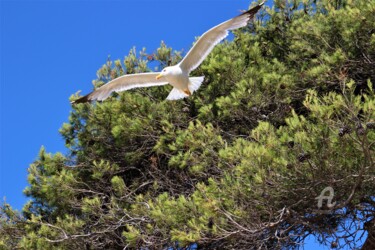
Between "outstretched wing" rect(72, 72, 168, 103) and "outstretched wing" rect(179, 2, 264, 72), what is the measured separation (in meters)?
0.48

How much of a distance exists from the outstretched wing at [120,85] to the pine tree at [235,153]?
14 cm

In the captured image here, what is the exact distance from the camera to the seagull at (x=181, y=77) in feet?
24.0

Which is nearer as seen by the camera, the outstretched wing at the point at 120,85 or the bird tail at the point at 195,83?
the bird tail at the point at 195,83

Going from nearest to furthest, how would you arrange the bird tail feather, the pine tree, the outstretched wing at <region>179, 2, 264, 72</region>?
the pine tree
the outstretched wing at <region>179, 2, 264, 72</region>
the bird tail feather

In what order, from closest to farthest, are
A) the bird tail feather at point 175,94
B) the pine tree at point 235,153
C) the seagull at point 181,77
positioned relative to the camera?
the pine tree at point 235,153 → the seagull at point 181,77 → the bird tail feather at point 175,94

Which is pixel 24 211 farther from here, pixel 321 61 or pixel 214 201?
pixel 321 61

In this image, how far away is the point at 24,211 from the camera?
890 centimetres

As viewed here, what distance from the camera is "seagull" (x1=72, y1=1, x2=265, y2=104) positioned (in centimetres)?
733
